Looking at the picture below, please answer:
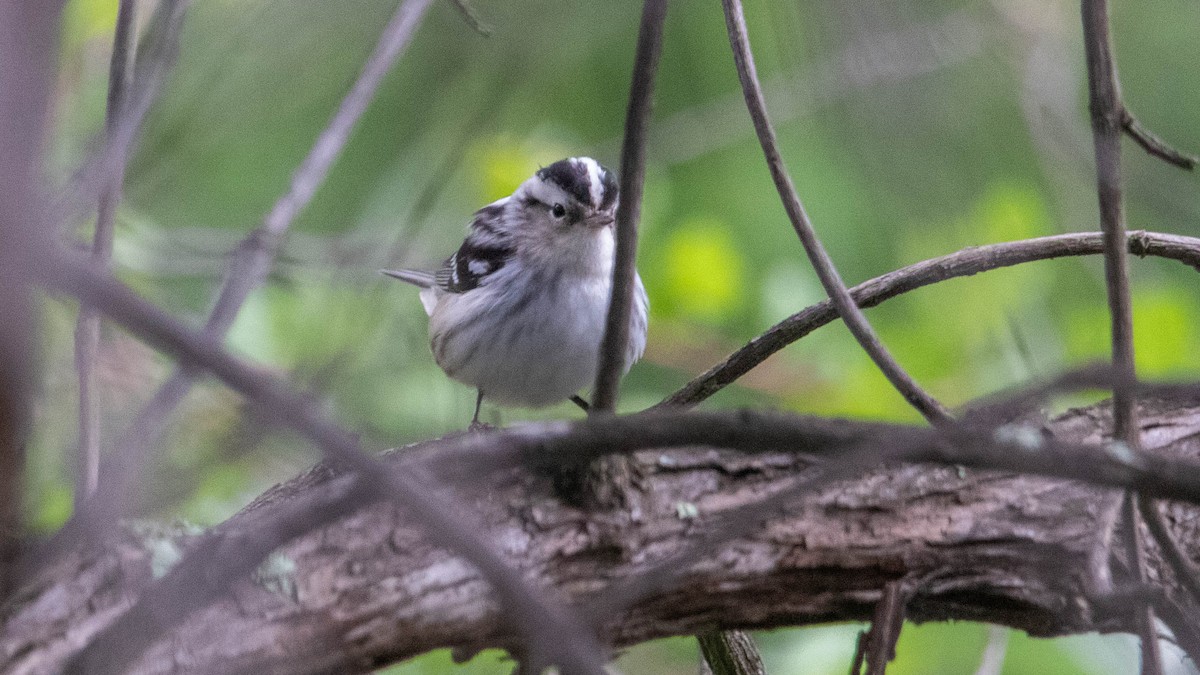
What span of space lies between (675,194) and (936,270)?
2.79 meters

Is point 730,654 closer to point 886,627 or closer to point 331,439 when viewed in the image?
point 886,627

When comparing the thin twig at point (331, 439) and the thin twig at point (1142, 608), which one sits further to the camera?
the thin twig at point (1142, 608)

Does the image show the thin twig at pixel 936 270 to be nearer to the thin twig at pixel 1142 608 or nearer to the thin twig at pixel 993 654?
the thin twig at pixel 1142 608

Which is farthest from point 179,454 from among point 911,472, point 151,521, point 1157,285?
point 1157,285

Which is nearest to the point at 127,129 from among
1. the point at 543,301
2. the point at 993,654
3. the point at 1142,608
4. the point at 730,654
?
the point at 1142,608

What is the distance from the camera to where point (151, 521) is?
5.48 ft

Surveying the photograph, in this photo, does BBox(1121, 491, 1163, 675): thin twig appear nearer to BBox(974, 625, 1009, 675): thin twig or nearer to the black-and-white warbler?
BBox(974, 625, 1009, 675): thin twig

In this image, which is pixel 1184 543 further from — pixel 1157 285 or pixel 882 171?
pixel 1157 285

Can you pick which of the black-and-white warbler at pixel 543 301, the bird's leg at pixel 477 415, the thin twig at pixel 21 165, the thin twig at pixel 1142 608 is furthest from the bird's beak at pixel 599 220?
the thin twig at pixel 21 165

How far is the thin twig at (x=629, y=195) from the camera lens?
1.33 metres

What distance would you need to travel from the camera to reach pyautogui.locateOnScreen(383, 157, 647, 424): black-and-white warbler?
3434 millimetres

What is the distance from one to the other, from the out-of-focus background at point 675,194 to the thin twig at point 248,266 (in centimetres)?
22

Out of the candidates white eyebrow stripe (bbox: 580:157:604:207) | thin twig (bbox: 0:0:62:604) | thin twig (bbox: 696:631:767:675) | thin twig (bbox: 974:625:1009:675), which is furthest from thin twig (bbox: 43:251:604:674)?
white eyebrow stripe (bbox: 580:157:604:207)

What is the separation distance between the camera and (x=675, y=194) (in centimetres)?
510
